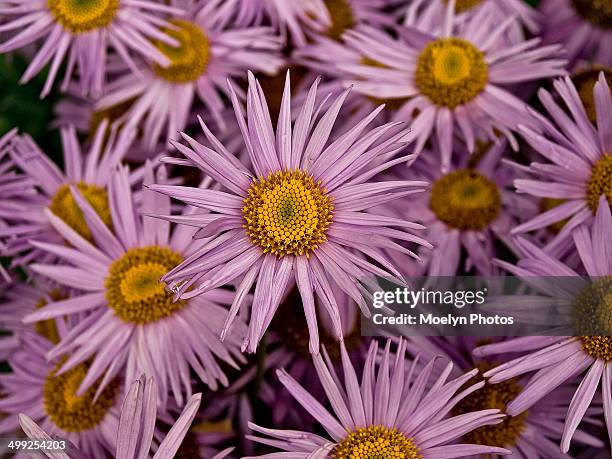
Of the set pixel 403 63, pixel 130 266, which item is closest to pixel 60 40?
pixel 130 266

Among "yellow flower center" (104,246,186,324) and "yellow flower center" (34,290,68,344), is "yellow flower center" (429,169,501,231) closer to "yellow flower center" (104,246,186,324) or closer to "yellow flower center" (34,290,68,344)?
"yellow flower center" (104,246,186,324)

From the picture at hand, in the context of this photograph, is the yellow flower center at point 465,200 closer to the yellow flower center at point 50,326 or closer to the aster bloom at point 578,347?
the aster bloom at point 578,347

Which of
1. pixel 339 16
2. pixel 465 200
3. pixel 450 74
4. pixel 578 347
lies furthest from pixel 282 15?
pixel 578 347

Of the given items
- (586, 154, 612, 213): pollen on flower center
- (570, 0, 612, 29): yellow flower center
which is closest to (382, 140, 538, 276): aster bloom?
(586, 154, 612, 213): pollen on flower center

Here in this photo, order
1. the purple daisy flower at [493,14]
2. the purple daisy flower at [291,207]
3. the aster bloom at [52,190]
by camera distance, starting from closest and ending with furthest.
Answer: the purple daisy flower at [291,207]
the aster bloom at [52,190]
the purple daisy flower at [493,14]

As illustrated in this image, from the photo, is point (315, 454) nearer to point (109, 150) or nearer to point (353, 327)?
point (353, 327)

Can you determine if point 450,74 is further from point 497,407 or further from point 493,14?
point 497,407

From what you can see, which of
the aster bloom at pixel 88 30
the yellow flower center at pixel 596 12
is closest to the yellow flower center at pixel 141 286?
the aster bloom at pixel 88 30
